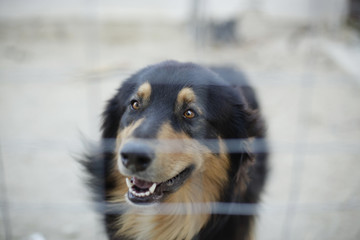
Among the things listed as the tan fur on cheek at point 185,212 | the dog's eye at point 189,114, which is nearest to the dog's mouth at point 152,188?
the tan fur on cheek at point 185,212

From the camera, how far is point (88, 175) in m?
2.25

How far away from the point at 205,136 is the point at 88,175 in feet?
2.72

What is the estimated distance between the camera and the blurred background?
2.90m

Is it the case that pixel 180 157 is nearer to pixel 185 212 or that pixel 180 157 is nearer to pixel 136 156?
pixel 136 156

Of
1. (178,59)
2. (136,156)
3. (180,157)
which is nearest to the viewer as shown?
(136,156)

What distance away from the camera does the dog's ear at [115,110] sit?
7.06 feet

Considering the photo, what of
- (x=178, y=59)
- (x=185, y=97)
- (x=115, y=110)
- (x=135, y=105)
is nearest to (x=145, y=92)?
(x=135, y=105)

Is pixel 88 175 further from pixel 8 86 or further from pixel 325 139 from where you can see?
pixel 8 86

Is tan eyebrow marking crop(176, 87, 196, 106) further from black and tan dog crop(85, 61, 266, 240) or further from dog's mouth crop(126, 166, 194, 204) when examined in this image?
dog's mouth crop(126, 166, 194, 204)

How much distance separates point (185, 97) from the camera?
1921 millimetres

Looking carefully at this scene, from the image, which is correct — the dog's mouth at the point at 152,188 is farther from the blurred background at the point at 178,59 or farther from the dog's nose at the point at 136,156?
the blurred background at the point at 178,59

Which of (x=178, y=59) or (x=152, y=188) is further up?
(x=152, y=188)

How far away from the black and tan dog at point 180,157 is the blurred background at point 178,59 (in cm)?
26

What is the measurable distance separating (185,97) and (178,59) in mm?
4411
